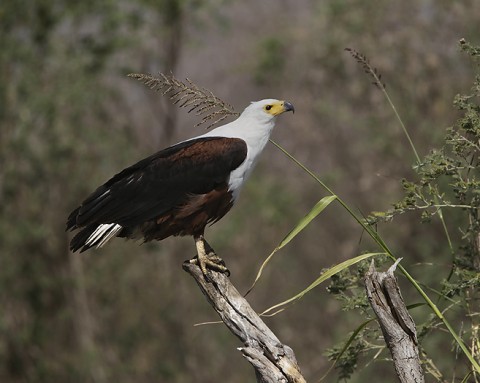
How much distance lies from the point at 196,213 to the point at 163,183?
11.4 inches

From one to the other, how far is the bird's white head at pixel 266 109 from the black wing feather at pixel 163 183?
21 centimetres

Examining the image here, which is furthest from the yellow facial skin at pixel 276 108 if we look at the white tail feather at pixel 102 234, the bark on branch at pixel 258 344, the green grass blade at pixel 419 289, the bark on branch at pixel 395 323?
the bark on branch at pixel 395 323

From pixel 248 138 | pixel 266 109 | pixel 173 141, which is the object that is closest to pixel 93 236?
pixel 248 138

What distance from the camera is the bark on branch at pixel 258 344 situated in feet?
14.1

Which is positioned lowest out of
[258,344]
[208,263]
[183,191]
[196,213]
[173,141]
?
[173,141]

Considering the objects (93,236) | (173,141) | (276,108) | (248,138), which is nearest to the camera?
(93,236)

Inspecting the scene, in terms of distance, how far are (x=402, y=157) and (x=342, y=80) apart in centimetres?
143

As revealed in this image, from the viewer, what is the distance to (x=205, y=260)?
5.34 metres

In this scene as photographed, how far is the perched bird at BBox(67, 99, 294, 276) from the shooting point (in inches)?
217

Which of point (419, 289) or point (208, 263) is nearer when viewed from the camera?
point (419, 289)

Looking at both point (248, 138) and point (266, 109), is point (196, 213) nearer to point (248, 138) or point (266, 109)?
point (248, 138)

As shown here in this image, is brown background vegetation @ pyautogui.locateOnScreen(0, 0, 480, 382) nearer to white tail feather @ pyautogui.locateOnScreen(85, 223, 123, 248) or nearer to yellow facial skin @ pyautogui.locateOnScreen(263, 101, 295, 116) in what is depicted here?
yellow facial skin @ pyautogui.locateOnScreen(263, 101, 295, 116)

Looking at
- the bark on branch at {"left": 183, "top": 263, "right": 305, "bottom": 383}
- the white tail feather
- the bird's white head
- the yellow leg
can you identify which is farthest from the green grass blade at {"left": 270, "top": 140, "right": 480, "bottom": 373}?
the white tail feather

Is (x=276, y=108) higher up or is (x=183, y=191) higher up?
(x=276, y=108)
